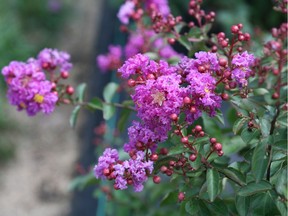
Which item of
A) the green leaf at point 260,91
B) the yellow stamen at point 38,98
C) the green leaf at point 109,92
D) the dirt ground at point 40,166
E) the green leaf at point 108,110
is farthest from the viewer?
the dirt ground at point 40,166

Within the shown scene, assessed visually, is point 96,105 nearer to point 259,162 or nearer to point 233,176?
point 233,176

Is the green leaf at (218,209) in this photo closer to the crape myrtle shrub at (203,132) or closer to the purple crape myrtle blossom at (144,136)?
the crape myrtle shrub at (203,132)

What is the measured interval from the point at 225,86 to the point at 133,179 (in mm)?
274

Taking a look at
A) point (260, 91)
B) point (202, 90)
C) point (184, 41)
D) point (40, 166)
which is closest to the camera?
point (202, 90)

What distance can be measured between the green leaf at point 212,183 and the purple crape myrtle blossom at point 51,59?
613 mm

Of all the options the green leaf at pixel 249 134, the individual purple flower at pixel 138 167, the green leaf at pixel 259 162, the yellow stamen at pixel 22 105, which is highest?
the yellow stamen at pixel 22 105

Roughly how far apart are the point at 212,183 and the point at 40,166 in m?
2.53

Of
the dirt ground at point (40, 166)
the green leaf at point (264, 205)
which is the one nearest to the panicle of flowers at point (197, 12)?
the green leaf at point (264, 205)

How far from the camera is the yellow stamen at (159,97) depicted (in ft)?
3.62

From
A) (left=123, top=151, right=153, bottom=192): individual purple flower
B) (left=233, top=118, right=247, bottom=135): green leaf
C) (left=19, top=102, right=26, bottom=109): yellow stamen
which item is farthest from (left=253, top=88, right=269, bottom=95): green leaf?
(left=19, top=102, right=26, bottom=109): yellow stamen

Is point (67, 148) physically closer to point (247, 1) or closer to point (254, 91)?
point (247, 1)

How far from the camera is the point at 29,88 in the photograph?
4.88ft

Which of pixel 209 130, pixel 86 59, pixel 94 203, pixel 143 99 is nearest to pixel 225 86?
pixel 143 99

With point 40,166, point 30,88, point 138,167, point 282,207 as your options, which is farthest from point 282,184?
point 40,166
